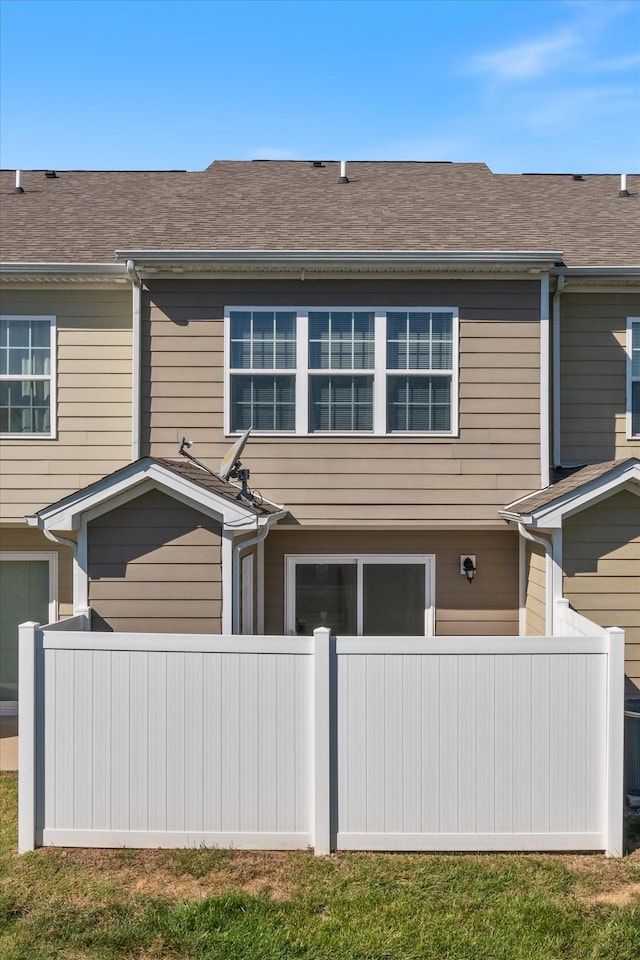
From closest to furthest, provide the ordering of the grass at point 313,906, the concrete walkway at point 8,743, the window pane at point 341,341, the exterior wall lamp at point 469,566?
the grass at point 313,906, the concrete walkway at point 8,743, the window pane at point 341,341, the exterior wall lamp at point 469,566

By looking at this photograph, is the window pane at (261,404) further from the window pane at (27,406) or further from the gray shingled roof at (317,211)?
the window pane at (27,406)

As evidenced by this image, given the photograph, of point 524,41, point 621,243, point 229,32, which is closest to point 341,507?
point 621,243

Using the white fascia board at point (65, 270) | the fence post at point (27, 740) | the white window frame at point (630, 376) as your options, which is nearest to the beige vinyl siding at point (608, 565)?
the white window frame at point (630, 376)

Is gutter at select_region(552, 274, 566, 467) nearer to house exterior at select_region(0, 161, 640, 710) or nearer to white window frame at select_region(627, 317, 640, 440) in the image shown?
house exterior at select_region(0, 161, 640, 710)

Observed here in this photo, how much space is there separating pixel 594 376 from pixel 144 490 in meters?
5.34

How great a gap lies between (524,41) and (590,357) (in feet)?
19.8

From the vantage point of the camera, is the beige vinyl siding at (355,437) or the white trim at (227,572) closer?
the white trim at (227,572)

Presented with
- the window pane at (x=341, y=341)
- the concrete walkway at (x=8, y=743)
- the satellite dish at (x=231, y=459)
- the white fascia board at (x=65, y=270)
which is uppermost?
the white fascia board at (x=65, y=270)

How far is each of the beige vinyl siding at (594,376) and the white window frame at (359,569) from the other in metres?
2.11

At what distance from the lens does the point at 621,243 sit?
8430 millimetres

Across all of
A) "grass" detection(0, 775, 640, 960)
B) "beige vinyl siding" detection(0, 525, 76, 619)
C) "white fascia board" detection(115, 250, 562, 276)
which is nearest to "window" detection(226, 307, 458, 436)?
"white fascia board" detection(115, 250, 562, 276)

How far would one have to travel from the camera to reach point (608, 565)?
6.59 meters

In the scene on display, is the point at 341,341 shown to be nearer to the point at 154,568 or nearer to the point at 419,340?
the point at 419,340

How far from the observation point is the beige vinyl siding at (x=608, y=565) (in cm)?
657
